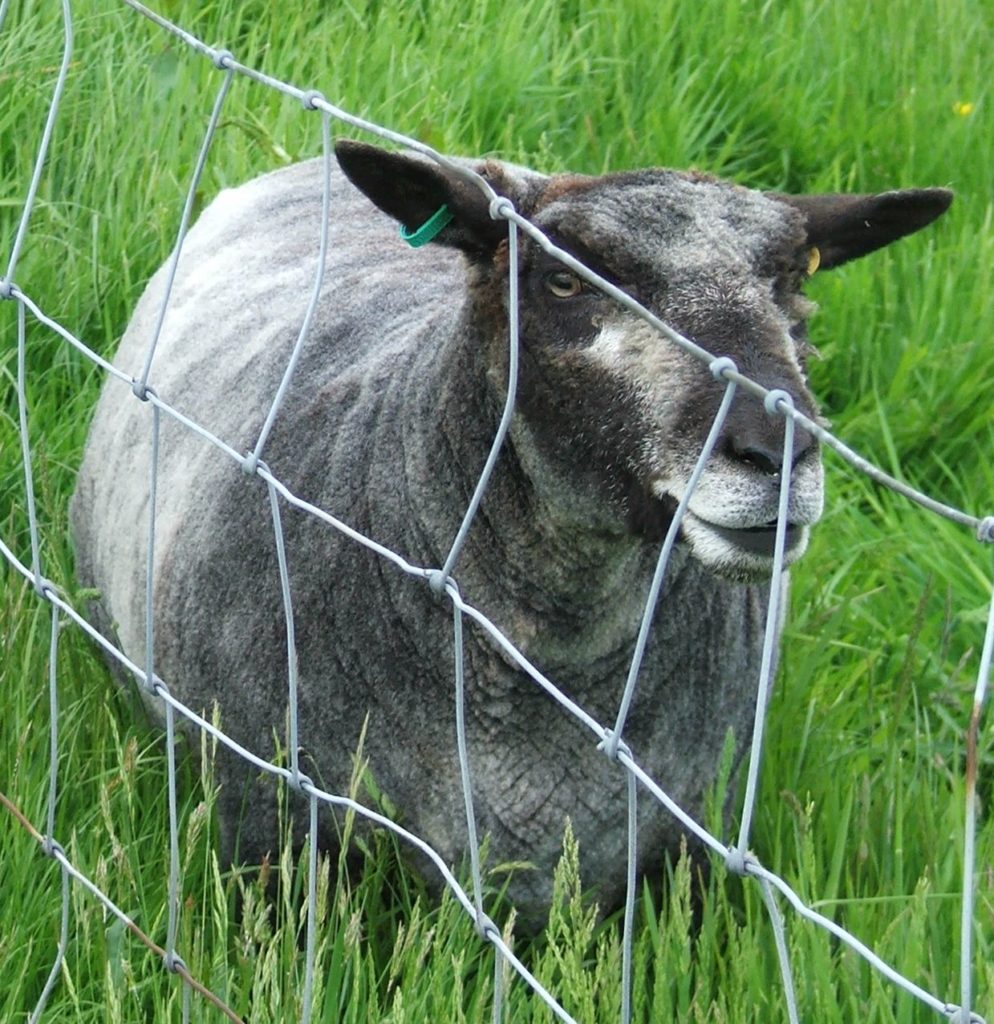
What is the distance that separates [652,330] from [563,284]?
0.18 meters

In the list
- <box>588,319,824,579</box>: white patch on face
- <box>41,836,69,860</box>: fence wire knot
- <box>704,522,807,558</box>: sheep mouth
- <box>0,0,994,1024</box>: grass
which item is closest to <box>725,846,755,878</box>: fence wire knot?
<box>0,0,994,1024</box>: grass

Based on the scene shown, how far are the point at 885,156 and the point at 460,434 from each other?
2.73 m

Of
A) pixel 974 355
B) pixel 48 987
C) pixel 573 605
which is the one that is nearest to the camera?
pixel 48 987

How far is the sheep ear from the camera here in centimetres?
292

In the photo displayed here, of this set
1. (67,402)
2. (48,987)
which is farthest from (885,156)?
(48,987)

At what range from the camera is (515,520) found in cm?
294

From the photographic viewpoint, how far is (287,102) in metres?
4.94

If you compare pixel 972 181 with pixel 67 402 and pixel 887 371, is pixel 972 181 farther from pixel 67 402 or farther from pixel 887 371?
pixel 67 402

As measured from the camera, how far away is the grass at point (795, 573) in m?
2.49

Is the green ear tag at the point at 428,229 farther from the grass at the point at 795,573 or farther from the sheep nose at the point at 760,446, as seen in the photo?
the grass at the point at 795,573

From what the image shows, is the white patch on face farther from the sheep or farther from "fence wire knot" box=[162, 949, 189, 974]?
"fence wire knot" box=[162, 949, 189, 974]

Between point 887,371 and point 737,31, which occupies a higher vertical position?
point 737,31

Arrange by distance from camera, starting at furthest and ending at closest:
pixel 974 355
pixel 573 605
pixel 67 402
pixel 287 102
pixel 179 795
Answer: pixel 287 102 → pixel 974 355 → pixel 67 402 → pixel 179 795 → pixel 573 605

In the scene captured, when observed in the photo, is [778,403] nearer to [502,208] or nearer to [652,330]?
[502,208]
